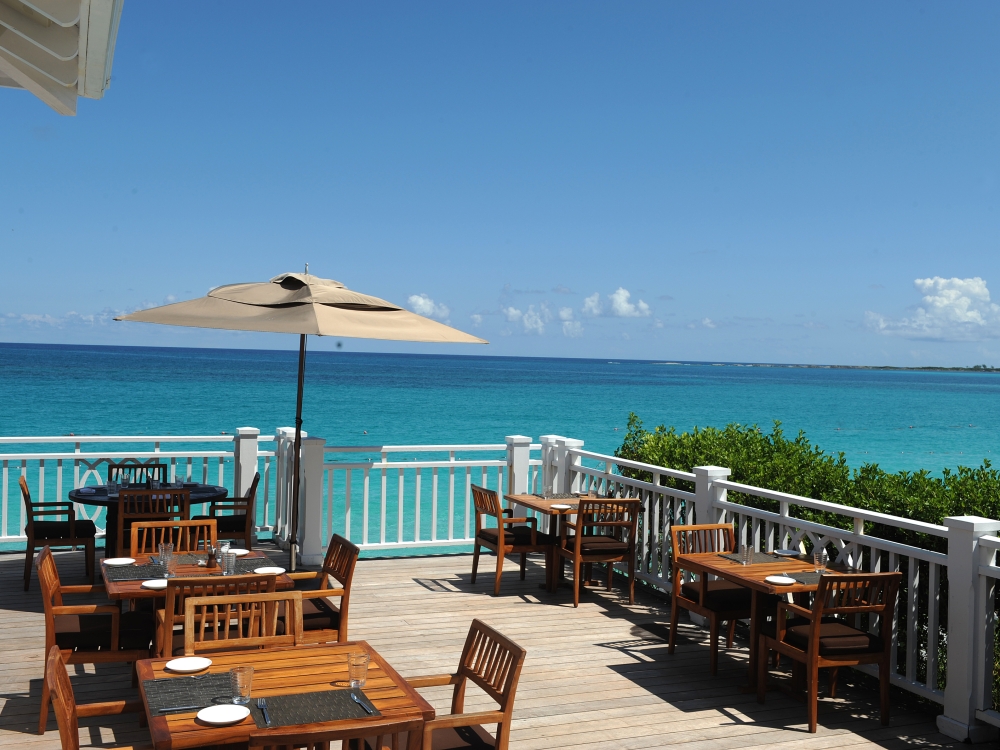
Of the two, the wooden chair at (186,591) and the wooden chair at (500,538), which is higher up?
the wooden chair at (186,591)

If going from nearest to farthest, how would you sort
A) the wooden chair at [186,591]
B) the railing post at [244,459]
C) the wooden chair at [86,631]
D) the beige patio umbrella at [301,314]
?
1. the wooden chair at [186,591]
2. the wooden chair at [86,631]
3. the beige patio umbrella at [301,314]
4. the railing post at [244,459]

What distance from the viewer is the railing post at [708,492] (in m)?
6.46

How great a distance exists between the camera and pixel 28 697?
474 centimetres

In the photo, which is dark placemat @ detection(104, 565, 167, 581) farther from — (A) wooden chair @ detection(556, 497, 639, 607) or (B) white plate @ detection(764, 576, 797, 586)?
(B) white plate @ detection(764, 576, 797, 586)

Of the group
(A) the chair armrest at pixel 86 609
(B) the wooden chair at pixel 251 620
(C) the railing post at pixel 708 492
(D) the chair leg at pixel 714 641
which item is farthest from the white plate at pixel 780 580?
(A) the chair armrest at pixel 86 609

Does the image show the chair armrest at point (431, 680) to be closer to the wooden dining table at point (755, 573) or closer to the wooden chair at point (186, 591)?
the wooden chair at point (186, 591)

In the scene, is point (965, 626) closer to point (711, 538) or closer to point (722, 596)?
point (722, 596)

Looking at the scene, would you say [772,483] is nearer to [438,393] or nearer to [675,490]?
[675,490]

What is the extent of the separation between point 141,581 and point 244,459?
4.21 m

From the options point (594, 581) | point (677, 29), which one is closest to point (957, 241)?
point (677, 29)

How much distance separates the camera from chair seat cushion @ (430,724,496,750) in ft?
10.6

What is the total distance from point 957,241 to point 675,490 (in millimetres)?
52734

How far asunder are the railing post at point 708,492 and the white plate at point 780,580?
1.50 metres

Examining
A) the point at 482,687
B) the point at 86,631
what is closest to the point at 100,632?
the point at 86,631
